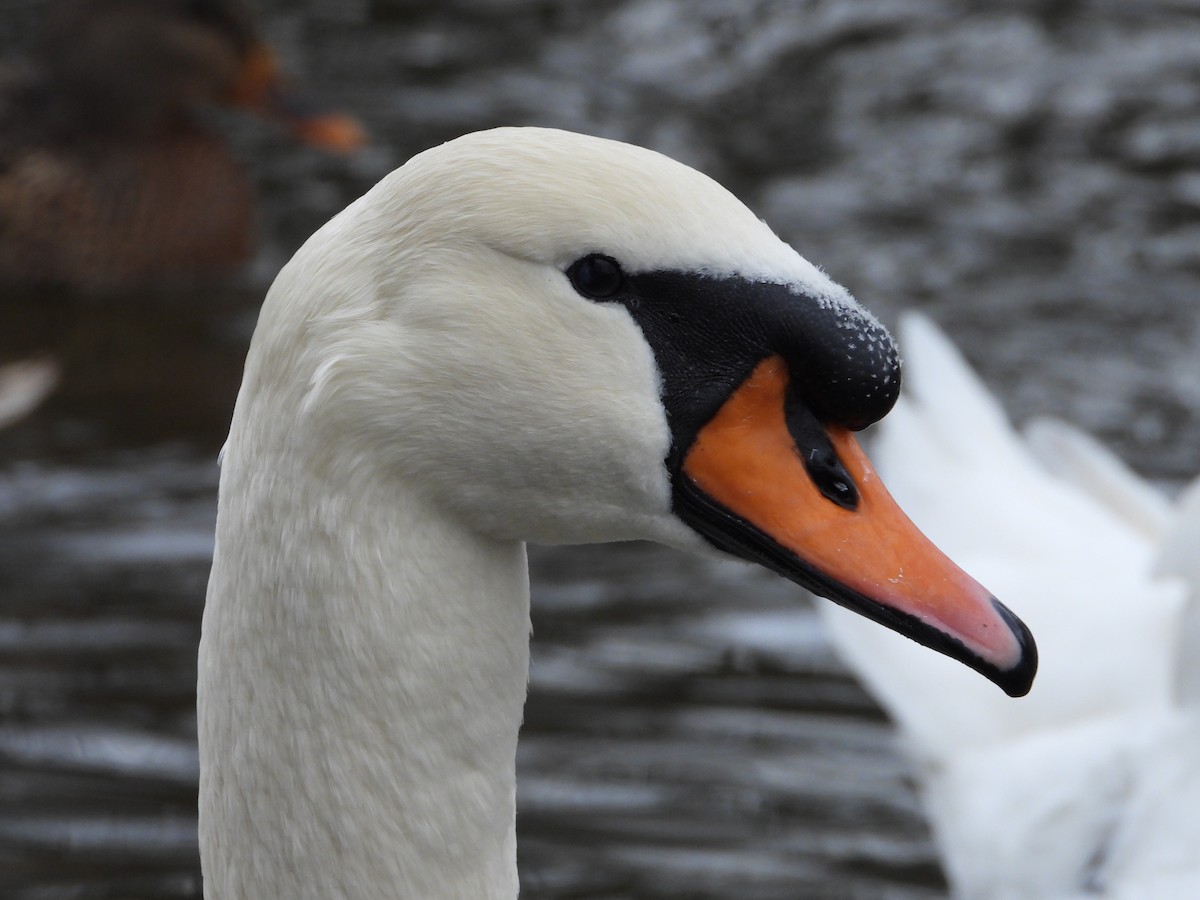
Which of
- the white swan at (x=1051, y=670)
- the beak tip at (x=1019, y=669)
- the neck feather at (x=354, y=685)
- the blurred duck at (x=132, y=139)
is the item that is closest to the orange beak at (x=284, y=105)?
the blurred duck at (x=132, y=139)

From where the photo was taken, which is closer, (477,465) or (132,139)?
(477,465)

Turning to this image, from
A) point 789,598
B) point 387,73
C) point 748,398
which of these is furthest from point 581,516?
point 387,73

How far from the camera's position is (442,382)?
212cm

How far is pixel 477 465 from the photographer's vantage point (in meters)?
2.16

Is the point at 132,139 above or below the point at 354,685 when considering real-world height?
above

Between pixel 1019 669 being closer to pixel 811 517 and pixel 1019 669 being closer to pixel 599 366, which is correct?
pixel 811 517

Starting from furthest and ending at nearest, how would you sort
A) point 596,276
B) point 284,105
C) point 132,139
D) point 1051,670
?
point 284,105, point 132,139, point 1051,670, point 596,276

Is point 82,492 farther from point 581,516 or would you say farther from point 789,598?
point 581,516

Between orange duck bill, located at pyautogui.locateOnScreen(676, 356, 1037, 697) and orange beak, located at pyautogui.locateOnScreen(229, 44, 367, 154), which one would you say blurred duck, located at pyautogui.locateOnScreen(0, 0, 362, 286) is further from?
orange duck bill, located at pyautogui.locateOnScreen(676, 356, 1037, 697)

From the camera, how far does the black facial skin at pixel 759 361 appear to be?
2.13 metres

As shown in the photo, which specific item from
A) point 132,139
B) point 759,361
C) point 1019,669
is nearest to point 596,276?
point 759,361

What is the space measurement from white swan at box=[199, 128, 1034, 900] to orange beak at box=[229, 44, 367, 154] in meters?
7.15

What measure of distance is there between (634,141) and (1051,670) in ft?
16.1

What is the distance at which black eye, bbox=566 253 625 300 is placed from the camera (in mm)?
2121
